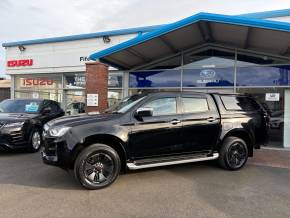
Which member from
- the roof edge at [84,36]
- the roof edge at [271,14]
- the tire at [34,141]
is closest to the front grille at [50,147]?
the tire at [34,141]

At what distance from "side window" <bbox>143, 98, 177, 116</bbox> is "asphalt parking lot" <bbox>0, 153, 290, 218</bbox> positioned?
4.37ft

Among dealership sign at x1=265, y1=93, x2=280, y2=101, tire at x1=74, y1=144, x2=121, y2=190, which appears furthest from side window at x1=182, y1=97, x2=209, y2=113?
dealership sign at x1=265, y1=93, x2=280, y2=101

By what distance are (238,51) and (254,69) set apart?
90cm

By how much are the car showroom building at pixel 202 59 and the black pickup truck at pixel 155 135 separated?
101 inches

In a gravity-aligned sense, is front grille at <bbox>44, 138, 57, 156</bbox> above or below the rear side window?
below

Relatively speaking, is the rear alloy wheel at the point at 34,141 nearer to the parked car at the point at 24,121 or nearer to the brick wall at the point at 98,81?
the parked car at the point at 24,121

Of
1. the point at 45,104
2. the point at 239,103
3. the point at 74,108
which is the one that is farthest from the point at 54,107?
the point at 239,103

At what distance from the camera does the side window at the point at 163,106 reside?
6.66 metres

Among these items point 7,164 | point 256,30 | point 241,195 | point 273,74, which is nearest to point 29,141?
point 7,164

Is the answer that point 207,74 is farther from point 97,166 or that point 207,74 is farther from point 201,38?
point 97,166

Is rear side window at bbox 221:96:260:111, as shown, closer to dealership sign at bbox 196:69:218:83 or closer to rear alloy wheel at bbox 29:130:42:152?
dealership sign at bbox 196:69:218:83

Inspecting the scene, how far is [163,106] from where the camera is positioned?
679 cm

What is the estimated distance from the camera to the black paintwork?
5.81 m

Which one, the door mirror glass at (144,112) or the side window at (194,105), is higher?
the side window at (194,105)
